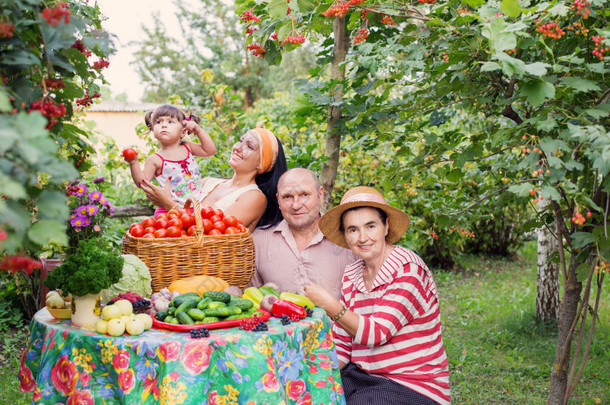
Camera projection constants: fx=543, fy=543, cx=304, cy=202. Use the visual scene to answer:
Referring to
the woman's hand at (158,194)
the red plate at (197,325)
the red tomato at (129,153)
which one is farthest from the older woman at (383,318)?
the red tomato at (129,153)

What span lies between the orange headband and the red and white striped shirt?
4.31 ft

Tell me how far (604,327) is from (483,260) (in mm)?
3750

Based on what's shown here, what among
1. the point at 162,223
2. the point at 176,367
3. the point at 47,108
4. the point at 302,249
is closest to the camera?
the point at 47,108

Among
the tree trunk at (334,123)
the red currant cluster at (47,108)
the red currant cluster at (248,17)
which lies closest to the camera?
the red currant cluster at (47,108)

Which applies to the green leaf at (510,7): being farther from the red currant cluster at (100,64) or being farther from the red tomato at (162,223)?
the red tomato at (162,223)

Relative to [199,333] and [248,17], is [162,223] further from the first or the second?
[248,17]

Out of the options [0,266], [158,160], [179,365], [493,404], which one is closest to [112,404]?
[179,365]

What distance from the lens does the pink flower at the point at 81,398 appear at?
7.18 ft

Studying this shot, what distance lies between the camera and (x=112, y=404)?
220 centimetres

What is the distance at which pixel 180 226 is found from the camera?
2.94 metres

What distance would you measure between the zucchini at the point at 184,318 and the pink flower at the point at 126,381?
11.2 inches

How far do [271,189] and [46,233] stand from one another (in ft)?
8.78

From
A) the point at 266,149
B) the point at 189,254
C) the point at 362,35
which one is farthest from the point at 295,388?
the point at 362,35

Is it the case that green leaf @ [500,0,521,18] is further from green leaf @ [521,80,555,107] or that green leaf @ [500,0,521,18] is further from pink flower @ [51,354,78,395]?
pink flower @ [51,354,78,395]
